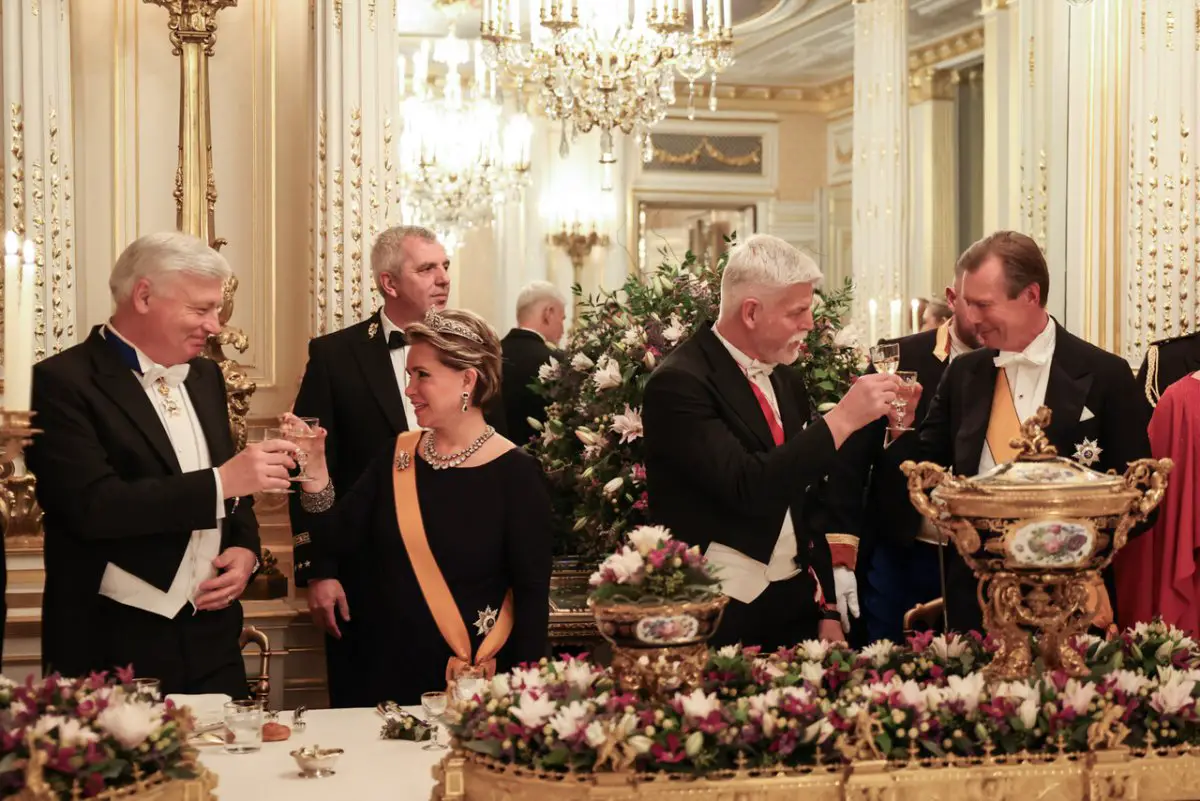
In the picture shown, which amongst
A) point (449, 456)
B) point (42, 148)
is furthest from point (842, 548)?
point (42, 148)

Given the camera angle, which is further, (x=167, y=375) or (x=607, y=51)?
(x=607, y=51)

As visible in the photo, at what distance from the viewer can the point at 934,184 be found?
483 inches

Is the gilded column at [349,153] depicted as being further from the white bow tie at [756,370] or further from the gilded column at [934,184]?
the gilded column at [934,184]

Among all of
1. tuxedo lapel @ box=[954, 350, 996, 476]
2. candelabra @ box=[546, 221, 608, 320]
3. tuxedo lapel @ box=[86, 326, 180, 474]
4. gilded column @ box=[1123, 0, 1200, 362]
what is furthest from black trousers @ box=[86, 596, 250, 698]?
candelabra @ box=[546, 221, 608, 320]

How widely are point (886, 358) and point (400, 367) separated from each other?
153 cm

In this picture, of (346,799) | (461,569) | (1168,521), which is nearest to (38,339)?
(461,569)

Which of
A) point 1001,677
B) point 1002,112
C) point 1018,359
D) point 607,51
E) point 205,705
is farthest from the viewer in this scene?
point 1002,112

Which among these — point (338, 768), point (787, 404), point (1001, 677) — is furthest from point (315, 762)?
point (787, 404)

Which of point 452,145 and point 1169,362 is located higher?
point 452,145

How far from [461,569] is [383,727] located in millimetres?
559

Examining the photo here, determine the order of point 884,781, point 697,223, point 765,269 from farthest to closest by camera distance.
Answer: point 697,223
point 765,269
point 884,781

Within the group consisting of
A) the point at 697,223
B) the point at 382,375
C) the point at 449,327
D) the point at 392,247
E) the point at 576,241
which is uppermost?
the point at 697,223

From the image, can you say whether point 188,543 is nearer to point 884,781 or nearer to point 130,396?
point 130,396

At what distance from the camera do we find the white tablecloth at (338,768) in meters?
2.22
